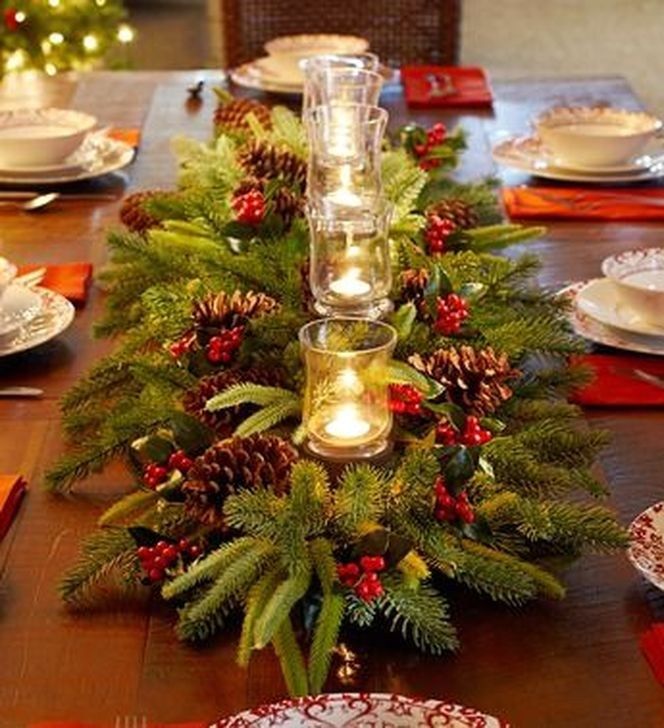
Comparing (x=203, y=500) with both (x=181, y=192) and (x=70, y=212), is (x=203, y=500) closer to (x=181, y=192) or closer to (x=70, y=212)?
(x=181, y=192)

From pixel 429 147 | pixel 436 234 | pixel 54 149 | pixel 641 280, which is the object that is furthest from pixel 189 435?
pixel 54 149

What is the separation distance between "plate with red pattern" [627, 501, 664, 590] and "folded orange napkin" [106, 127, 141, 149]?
1.26m

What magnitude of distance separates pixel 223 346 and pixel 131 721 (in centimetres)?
40

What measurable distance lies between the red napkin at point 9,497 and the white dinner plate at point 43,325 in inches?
10.4

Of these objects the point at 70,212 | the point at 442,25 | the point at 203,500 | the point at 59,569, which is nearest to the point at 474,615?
the point at 203,500

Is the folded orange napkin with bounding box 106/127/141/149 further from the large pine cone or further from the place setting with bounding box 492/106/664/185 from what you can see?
the large pine cone

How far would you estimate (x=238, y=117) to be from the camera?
193cm

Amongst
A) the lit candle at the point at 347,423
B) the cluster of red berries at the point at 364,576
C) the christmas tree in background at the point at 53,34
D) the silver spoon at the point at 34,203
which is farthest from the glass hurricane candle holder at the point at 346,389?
the christmas tree in background at the point at 53,34

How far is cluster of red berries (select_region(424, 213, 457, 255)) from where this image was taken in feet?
4.95

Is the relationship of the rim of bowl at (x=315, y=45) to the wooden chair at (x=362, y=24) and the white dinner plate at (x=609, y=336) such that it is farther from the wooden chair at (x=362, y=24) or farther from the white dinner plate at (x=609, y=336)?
the white dinner plate at (x=609, y=336)

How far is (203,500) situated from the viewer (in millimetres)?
992

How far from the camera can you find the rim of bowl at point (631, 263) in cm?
154

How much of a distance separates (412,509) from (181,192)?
0.79 meters

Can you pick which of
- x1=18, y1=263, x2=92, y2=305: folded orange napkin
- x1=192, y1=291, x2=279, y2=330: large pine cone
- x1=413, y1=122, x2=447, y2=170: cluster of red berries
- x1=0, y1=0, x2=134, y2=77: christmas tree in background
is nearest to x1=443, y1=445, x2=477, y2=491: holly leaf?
x1=192, y1=291, x2=279, y2=330: large pine cone
